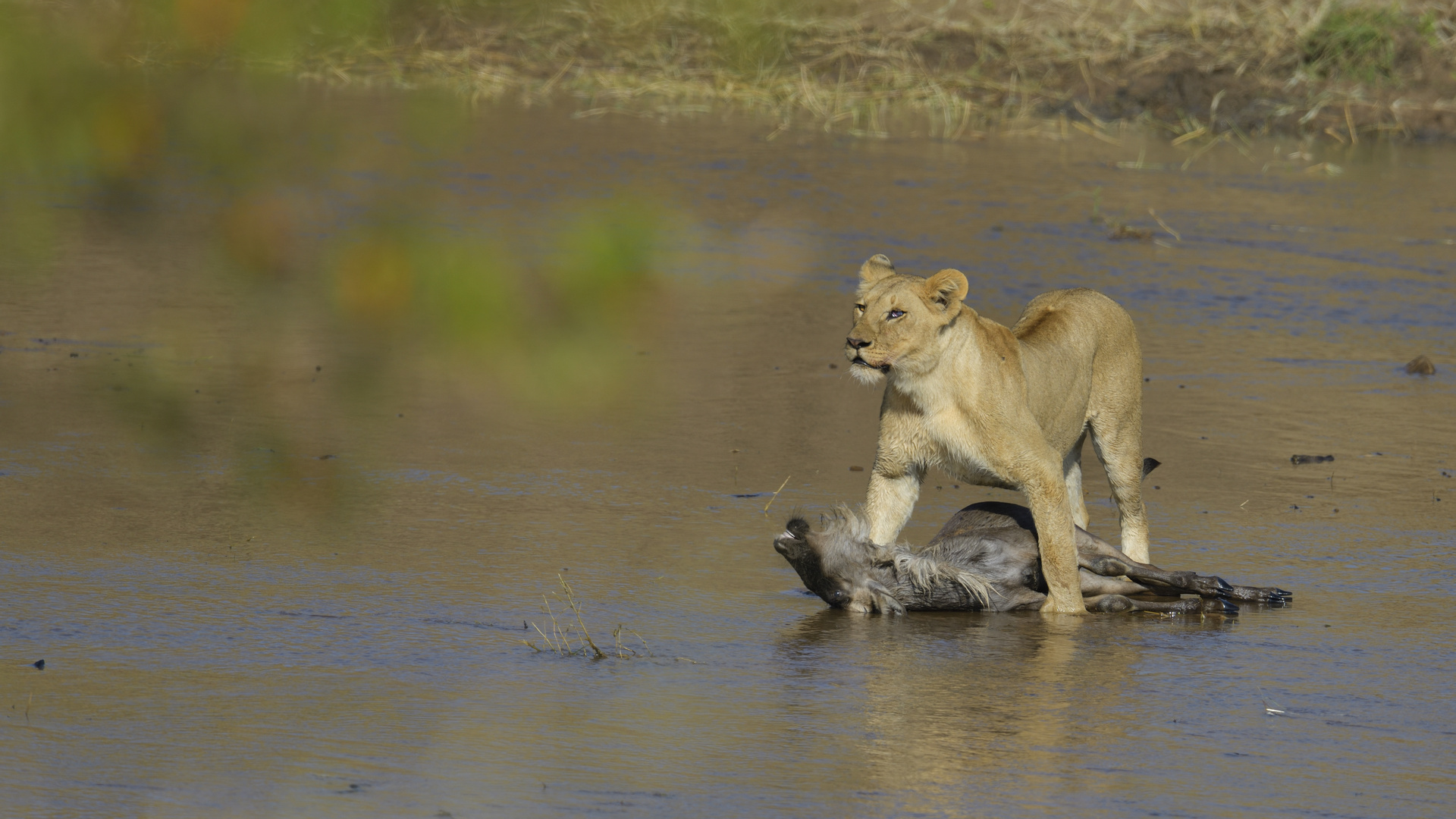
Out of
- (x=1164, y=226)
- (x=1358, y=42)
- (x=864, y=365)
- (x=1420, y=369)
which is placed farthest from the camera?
(x=1358, y=42)

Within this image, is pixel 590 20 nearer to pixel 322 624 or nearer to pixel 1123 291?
pixel 322 624

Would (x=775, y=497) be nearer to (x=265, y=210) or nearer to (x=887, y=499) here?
(x=887, y=499)

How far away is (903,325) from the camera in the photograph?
600 cm

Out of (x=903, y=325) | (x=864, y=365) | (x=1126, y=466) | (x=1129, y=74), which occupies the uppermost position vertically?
(x=1129, y=74)

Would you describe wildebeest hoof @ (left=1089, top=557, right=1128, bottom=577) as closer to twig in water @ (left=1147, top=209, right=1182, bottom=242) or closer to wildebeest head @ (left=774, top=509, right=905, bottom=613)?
wildebeest head @ (left=774, top=509, right=905, bottom=613)

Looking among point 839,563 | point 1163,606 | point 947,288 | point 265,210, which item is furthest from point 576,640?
point 265,210

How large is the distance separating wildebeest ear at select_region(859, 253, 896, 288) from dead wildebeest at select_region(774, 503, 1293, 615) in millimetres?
780

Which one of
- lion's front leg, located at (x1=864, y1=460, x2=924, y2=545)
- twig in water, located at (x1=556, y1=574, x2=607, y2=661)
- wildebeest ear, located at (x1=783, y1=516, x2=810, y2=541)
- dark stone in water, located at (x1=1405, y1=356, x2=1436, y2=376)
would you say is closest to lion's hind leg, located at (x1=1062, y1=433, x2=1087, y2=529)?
lion's front leg, located at (x1=864, y1=460, x2=924, y2=545)

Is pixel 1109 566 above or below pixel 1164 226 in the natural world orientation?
below

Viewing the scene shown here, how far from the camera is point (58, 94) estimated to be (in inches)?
83.3

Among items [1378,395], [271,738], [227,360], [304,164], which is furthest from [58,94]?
[1378,395]

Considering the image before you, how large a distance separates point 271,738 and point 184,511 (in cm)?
256

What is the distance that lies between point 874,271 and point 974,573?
1.06 m

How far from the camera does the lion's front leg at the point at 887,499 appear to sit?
6.25 m
